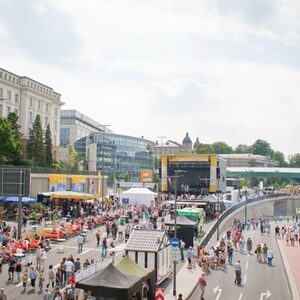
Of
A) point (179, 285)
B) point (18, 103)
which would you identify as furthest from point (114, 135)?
point (179, 285)

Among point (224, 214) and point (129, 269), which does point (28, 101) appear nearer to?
point (224, 214)

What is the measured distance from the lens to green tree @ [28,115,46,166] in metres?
73.1

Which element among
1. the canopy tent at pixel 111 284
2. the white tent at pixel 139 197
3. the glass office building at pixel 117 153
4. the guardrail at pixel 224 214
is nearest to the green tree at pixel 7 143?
the white tent at pixel 139 197

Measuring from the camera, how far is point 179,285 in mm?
22578

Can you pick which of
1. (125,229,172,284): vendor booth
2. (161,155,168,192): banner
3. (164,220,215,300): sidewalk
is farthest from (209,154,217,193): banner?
(125,229,172,284): vendor booth

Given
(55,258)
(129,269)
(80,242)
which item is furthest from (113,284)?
(80,242)

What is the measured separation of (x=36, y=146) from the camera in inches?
2884

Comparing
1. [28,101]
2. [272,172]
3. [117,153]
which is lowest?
[272,172]

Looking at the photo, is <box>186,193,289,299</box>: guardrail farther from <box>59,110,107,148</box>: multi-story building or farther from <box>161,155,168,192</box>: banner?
<box>59,110,107,148</box>: multi-story building

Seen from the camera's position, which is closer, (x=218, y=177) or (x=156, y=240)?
(x=156, y=240)

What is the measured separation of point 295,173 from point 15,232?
13483 centimetres

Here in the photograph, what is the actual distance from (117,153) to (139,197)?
267ft

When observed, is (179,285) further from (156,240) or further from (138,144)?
(138,144)

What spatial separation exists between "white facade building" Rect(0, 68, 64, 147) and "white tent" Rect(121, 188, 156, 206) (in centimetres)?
2765
